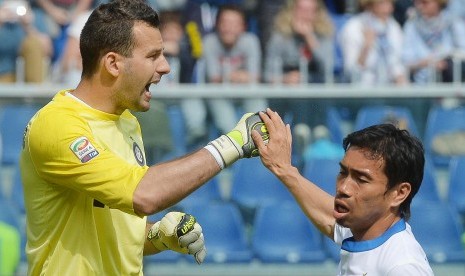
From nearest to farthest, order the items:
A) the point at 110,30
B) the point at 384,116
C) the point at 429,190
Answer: the point at 110,30 → the point at 384,116 → the point at 429,190

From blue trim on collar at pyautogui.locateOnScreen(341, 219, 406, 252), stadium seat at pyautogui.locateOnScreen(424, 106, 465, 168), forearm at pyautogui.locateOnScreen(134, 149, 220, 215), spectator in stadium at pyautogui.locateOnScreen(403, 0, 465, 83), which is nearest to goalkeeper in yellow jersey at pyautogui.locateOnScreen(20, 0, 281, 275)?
forearm at pyautogui.locateOnScreen(134, 149, 220, 215)

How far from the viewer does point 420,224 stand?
8.77 m

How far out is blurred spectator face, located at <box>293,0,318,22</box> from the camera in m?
10.1

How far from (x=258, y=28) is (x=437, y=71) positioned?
193cm

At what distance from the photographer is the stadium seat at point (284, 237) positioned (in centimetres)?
858

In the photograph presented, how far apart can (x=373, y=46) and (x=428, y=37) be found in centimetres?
60

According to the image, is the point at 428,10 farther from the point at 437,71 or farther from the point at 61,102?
the point at 61,102

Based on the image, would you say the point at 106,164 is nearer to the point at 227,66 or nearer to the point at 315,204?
the point at 315,204

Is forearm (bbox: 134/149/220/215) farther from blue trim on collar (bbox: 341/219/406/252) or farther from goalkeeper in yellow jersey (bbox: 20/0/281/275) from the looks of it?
blue trim on collar (bbox: 341/219/406/252)

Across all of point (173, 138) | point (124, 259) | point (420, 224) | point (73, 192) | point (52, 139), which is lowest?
point (420, 224)

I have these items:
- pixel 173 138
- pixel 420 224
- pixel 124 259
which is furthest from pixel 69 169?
pixel 420 224

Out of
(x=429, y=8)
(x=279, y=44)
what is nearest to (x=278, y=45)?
(x=279, y=44)

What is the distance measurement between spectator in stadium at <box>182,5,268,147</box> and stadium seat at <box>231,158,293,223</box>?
1.76ft

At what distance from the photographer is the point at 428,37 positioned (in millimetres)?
10250
